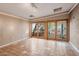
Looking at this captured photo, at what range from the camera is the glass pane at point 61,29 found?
22.7 ft

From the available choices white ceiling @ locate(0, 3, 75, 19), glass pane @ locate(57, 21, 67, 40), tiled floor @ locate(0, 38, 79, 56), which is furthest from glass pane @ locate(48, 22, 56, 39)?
white ceiling @ locate(0, 3, 75, 19)

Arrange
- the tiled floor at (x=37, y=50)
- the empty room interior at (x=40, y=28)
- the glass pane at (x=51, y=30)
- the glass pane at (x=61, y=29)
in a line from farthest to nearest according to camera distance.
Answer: the glass pane at (x=51, y=30) < the glass pane at (x=61, y=29) < the empty room interior at (x=40, y=28) < the tiled floor at (x=37, y=50)

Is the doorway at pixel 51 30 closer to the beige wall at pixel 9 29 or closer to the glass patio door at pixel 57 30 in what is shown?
the glass patio door at pixel 57 30

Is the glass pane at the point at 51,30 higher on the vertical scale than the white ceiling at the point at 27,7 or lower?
lower

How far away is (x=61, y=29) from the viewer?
23.4 feet

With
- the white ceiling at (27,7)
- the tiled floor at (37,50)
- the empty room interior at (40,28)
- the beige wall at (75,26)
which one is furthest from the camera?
the empty room interior at (40,28)

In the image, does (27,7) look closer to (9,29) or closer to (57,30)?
(9,29)

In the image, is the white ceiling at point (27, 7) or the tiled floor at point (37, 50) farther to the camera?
the white ceiling at point (27, 7)

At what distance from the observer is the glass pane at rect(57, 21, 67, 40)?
6.93m

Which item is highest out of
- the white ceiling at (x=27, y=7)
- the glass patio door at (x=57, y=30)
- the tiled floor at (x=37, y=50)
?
the white ceiling at (x=27, y=7)

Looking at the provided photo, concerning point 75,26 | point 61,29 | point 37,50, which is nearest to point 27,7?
point 37,50

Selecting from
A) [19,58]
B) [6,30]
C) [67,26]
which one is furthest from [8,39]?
[19,58]

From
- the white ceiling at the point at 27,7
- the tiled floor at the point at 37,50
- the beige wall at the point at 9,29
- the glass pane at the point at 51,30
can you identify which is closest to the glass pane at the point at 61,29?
the glass pane at the point at 51,30

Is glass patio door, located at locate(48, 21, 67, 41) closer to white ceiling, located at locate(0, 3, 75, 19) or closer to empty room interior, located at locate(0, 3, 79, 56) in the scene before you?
empty room interior, located at locate(0, 3, 79, 56)
